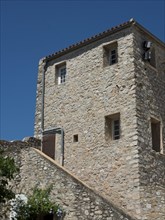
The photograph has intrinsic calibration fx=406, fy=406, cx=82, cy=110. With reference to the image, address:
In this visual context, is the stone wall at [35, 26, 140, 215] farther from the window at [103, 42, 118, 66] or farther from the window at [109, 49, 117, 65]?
the window at [109, 49, 117, 65]

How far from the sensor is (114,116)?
15.9 m

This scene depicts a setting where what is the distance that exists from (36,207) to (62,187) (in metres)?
1.06

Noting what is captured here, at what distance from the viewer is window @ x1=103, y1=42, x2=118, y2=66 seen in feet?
55.4

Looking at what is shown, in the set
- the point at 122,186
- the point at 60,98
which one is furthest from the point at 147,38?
the point at 122,186

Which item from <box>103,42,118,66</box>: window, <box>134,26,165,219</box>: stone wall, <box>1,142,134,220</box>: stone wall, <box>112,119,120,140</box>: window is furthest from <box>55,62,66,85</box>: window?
<box>1,142,134,220</box>: stone wall

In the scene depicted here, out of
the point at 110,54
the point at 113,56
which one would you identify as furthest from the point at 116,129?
the point at 110,54

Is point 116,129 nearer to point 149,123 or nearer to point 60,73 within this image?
point 149,123

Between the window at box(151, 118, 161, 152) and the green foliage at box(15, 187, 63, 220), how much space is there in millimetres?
4957

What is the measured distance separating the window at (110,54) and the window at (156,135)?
3017mm

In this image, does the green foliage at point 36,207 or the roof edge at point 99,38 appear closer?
the green foliage at point 36,207

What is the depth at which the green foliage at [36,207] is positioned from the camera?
13.1 m

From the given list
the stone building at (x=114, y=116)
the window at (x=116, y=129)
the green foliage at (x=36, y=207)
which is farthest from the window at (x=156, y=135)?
the green foliage at (x=36, y=207)

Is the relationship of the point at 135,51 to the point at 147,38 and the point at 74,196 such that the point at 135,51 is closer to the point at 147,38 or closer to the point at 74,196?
the point at 147,38

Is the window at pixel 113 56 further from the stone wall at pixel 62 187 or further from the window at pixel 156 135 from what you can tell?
the stone wall at pixel 62 187
